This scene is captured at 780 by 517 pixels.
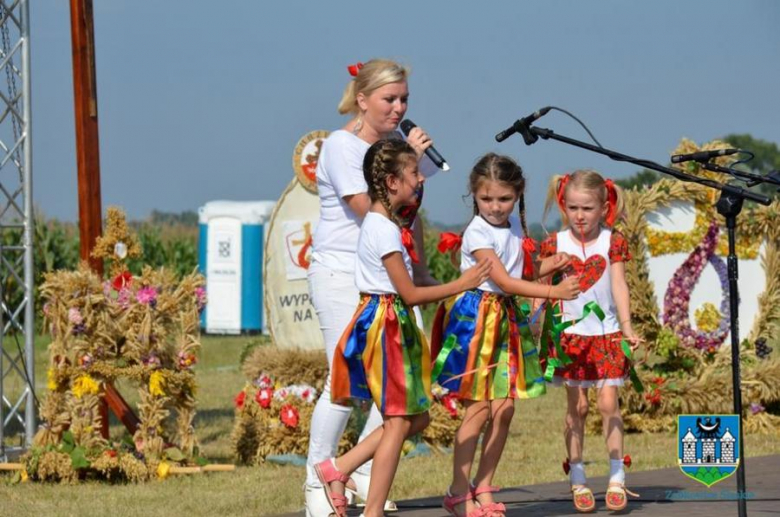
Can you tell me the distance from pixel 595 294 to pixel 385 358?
4.99ft

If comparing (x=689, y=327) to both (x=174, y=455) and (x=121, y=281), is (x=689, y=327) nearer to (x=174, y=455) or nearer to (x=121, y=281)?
(x=174, y=455)

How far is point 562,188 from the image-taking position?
21.6 feet

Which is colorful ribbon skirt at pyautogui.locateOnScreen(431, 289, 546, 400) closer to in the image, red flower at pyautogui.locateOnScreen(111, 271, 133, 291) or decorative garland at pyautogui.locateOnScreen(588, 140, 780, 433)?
red flower at pyautogui.locateOnScreen(111, 271, 133, 291)

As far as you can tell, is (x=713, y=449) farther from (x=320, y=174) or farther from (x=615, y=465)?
(x=320, y=174)

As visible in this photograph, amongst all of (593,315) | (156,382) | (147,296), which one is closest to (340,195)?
(593,315)

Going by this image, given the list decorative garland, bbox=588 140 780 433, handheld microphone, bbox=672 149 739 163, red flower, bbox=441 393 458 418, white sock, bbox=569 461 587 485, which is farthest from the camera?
decorative garland, bbox=588 140 780 433

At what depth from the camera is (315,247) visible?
588 centimetres

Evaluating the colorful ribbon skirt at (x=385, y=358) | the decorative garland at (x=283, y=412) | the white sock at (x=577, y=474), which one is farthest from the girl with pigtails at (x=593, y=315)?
the decorative garland at (x=283, y=412)

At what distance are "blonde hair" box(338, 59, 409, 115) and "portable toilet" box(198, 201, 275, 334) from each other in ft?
55.5

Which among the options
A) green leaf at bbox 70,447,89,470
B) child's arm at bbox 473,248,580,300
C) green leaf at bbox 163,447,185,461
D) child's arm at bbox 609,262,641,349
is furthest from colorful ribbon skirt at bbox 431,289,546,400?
green leaf at bbox 70,447,89,470

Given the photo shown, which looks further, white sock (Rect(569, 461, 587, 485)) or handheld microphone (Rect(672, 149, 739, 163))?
white sock (Rect(569, 461, 587, 485))

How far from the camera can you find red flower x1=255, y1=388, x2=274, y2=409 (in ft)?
28.3

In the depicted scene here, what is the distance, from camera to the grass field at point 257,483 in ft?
22.6

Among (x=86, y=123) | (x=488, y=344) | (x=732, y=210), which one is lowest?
(x=488, y=344)
